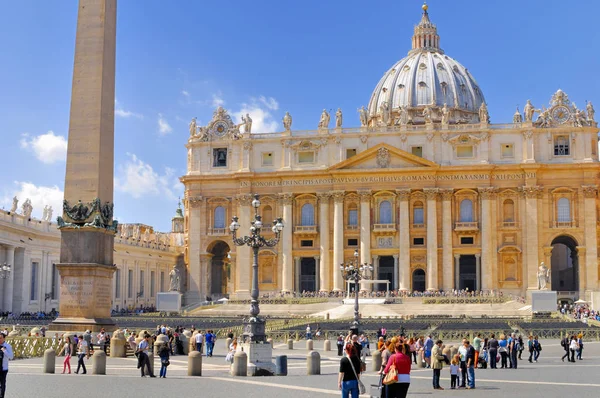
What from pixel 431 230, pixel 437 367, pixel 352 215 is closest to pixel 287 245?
pixel 352 215

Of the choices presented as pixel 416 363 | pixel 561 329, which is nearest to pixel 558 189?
pixel 561 329

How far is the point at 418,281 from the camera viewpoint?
8575 cm

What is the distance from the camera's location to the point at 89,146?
2792cm

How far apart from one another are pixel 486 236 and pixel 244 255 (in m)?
23.9

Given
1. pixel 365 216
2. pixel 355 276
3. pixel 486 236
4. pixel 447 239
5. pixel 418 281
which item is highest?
pixel 365 216

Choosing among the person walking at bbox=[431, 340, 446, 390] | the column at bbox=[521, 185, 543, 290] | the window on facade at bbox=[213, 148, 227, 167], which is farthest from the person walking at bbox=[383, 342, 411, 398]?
the window on facade at bbox=[213, 148, 227, 167]

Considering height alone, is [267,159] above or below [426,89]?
below

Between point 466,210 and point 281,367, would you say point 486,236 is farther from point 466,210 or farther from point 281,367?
point 281,367

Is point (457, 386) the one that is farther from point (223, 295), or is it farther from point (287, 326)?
point (223, 295)

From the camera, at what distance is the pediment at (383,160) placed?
83.2 meters

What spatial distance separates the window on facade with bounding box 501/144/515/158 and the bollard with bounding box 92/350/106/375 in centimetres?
6567

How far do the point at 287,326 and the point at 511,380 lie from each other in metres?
27.0

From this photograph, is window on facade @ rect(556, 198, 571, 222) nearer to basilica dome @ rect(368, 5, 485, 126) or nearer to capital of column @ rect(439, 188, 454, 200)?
capital of column @ rect(439, 188, 454, 200)

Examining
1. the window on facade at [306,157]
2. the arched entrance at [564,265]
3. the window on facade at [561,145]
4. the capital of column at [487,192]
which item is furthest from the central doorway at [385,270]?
the window on facade at [561,145]
